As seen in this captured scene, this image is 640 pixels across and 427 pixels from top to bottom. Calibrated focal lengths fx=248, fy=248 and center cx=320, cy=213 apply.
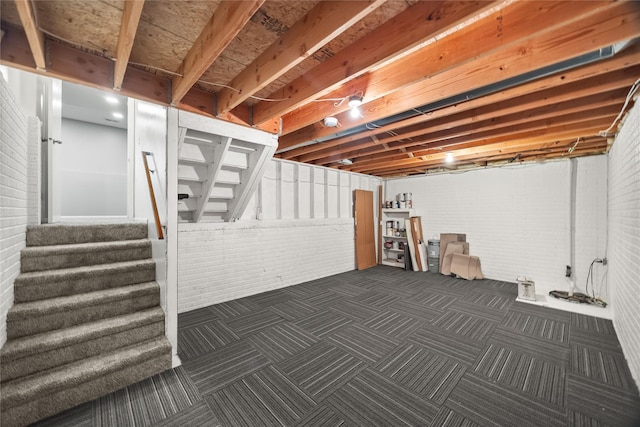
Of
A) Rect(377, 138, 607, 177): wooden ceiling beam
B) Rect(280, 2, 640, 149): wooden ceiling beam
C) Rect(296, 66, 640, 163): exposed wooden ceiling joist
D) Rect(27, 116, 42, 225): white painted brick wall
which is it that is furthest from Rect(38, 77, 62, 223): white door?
Rect(377, 138, 607, 177): wooden ceiling beam

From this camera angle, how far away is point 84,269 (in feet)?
7.56

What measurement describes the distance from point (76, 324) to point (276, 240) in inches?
113

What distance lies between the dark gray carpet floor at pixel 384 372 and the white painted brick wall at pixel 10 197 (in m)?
1.07

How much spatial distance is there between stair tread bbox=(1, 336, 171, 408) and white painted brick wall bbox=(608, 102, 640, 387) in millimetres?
4081

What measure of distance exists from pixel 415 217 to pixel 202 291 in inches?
193

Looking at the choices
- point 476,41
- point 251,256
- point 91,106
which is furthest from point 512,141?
point 91,106

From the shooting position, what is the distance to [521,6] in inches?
55.6

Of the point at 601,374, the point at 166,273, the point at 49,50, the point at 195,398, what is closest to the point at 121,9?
the point at 49,50

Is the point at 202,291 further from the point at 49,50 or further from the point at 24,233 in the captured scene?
the point at 49,50

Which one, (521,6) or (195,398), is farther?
(195,398)

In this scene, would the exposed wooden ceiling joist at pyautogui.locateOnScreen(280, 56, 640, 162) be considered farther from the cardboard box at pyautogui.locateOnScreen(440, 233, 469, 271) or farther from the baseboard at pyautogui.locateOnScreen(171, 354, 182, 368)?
the cardboard box at pyautogui.locateOnScreen(440, 233, 469, 271)

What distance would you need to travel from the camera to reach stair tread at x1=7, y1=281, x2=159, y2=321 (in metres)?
1.87

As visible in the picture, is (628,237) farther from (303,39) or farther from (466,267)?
(303,39)

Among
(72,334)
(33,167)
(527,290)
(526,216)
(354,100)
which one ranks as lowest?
(527,290)
